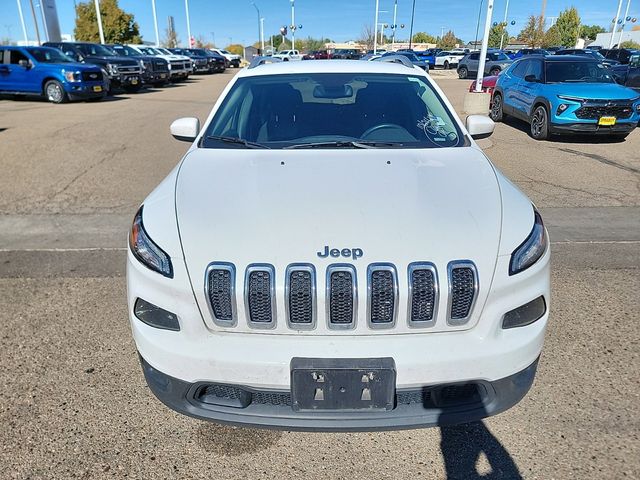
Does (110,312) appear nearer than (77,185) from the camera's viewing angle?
Yes

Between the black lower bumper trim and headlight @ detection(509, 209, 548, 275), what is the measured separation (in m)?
0.43

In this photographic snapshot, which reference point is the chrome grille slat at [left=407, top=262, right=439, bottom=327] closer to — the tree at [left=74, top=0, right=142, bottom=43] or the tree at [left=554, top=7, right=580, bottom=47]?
the tree at [left=74, top=0, right=142, bottom=43]

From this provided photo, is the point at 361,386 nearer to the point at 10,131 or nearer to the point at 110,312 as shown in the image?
the point at 110,312

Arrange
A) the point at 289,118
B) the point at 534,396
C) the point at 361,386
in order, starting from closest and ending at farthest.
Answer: the point at 361,386, the point at 534,396, the point at 289,118

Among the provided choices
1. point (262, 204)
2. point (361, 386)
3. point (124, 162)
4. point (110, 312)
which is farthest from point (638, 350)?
point (124, 162)

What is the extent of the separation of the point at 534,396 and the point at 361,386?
126 centimetres

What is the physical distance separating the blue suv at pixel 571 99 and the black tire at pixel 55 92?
13.3 m

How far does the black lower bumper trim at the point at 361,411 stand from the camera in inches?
75.2

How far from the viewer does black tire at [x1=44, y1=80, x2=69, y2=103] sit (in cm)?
1528

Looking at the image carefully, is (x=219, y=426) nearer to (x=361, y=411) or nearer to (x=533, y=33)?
(x=361, y=411)

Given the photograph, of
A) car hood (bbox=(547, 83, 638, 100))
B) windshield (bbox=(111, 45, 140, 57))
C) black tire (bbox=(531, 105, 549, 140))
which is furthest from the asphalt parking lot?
windshield (bbox=(111, 45, 140, 57))

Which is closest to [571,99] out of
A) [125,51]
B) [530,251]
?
[530,251]

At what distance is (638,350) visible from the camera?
117 inches

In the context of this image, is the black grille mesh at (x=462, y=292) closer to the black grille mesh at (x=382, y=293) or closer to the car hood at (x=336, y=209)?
the car hood at (x=336, y=209)
